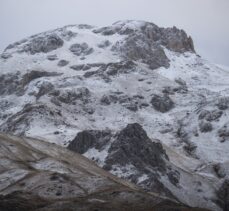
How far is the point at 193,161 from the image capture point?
156m

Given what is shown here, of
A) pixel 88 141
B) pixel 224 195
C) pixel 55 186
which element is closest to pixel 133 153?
pixel 88 141

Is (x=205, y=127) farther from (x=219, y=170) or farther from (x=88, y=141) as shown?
(x=88, y=141)

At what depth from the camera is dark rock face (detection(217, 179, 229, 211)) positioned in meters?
126

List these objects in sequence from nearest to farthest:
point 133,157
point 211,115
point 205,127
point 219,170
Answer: point 133,157 → point 219,170 → point 205,127 → point 211,115

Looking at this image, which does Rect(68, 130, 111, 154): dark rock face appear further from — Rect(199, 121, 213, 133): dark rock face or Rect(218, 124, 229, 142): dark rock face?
Rect(199, 121, 213, 133): dark rock face

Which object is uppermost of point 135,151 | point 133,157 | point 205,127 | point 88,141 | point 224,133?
point 135,151

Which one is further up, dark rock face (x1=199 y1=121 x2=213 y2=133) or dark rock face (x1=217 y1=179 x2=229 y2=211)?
dark rock face (x1=199 y1=121 x2=213 y2=133)

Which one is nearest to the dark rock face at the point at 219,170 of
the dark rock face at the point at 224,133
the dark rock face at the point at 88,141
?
the dark rock face at the point at 224,133

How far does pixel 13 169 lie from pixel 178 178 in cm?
4774

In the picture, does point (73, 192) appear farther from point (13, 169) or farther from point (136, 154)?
point (136, 154)

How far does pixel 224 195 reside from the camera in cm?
12938

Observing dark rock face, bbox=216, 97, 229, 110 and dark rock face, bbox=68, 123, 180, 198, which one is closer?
dark rock face, bbox=68, 123, 180, 198

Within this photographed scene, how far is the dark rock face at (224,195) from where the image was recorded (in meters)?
126

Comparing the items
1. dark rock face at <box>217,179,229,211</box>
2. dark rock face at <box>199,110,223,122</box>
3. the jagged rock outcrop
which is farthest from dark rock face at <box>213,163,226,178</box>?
dark rock face at <box>199,110,223,122</box>
